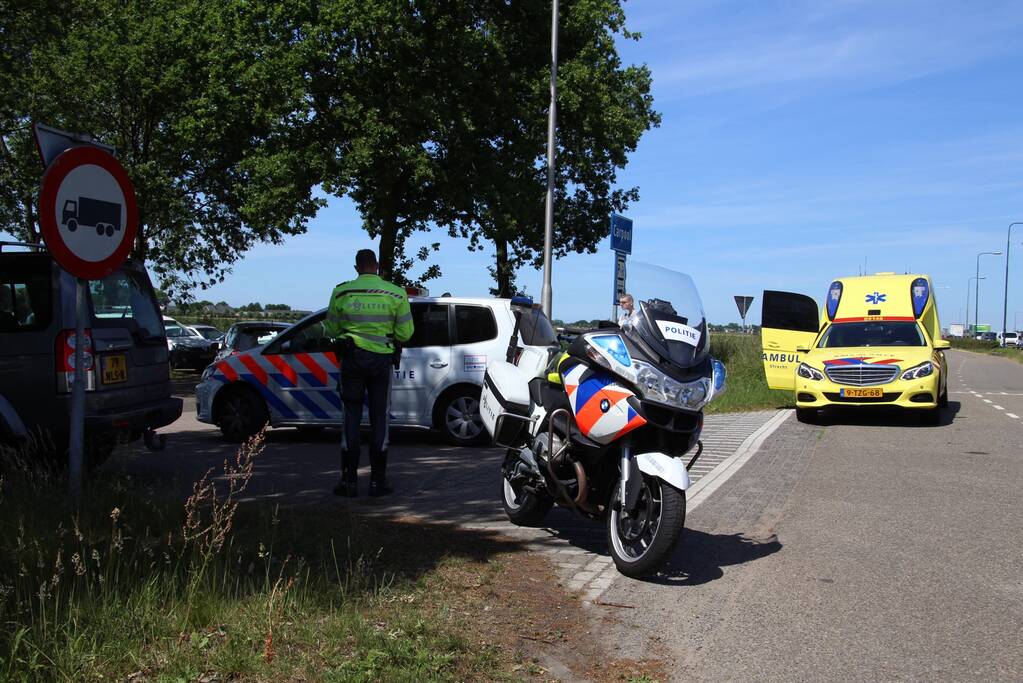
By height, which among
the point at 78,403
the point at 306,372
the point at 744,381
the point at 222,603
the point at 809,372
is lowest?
the point at 744,381

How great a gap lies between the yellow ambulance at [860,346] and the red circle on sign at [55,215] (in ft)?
36.7

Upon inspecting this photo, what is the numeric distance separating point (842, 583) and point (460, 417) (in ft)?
20.3

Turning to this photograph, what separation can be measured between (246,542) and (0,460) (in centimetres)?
262

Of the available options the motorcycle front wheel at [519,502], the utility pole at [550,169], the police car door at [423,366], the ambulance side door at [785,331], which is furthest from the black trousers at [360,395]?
the utility pole at [550,169]

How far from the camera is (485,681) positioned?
3.72 m

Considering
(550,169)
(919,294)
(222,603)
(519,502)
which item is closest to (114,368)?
(519,502)

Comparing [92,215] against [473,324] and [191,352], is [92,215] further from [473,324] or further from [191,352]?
[191,352]

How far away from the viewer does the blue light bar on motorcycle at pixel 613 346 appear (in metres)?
5.29

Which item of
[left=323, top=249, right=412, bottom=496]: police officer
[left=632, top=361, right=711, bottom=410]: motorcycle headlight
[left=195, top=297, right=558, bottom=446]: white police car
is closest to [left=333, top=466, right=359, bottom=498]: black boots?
[left=323, top=249, right=412, bottom=496]: police officer

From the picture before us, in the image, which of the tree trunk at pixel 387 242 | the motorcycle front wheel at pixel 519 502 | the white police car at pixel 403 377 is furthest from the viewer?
the tree trunk at pixel 387 242

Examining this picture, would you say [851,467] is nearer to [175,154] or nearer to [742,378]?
[742,378]

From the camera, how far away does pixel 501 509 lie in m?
7.19

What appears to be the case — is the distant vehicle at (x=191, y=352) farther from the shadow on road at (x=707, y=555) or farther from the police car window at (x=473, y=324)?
the shadow on road at (x=707, y=555)

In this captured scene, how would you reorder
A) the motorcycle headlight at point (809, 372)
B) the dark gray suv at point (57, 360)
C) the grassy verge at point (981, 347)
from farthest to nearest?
the grassy verge at point (981, 347), the motorcycle headlight at point (809, 372), the dark gray suv at point (57, 360)
